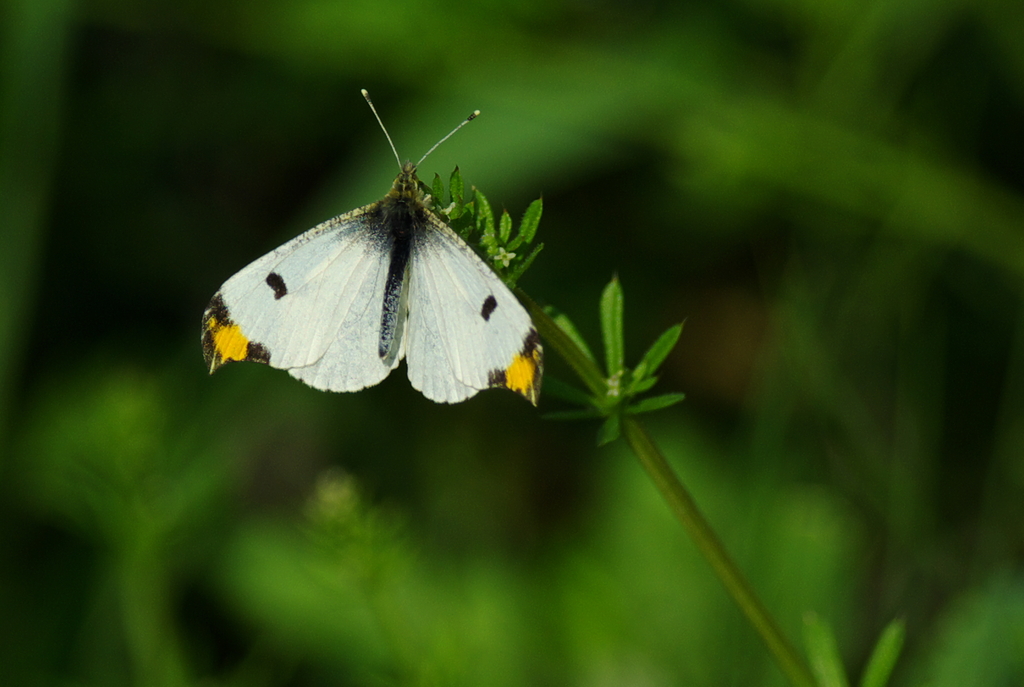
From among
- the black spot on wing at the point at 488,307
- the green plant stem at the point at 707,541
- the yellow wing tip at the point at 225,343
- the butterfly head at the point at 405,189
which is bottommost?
the green plant stem at the point at 707,541

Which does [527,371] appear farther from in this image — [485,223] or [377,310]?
[377,310]

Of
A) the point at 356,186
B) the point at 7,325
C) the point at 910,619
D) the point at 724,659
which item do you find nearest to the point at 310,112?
the point at 356,186

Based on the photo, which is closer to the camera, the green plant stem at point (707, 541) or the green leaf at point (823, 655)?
the green plant stem at point (707, 541)

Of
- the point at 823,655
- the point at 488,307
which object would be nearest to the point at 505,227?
the point at 488,307

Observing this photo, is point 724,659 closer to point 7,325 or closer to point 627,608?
point 627,608

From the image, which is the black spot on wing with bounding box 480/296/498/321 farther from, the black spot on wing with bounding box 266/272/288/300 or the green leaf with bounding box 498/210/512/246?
the black spot on wing with bounding box 266/272/288/300

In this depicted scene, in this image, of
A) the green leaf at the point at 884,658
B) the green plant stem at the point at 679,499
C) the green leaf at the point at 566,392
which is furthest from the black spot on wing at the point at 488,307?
the green leaf at the point at 884,658

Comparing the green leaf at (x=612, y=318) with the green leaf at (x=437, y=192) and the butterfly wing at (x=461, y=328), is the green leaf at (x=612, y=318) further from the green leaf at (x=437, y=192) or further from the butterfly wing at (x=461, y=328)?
the green leaf at (x=437, y=192)

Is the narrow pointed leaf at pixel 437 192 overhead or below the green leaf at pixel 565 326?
overhead

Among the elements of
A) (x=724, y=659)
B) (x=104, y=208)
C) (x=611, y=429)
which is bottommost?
(x=724, y=659)
